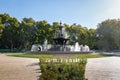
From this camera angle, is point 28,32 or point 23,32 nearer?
point 23,32

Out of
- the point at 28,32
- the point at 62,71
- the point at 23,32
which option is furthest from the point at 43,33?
the point at 62,71

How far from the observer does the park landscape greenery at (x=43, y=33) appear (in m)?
67.9

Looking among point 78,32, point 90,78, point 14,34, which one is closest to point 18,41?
point 14,34

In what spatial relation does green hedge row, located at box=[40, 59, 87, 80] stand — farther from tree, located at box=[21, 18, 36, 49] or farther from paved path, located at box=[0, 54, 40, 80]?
tree, located at box=[21, 18, 36, 49]

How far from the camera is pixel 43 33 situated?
68.8 metres

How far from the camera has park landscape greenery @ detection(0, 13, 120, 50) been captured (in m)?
67.9

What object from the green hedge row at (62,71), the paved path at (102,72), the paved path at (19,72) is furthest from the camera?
the paved path at (102,72)

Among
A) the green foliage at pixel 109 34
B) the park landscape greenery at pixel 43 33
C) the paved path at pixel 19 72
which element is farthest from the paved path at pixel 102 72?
the green foliage at pixel 109 34

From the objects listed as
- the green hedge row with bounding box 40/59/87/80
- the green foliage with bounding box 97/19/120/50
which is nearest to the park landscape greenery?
the green foliage with bounding box 97/19/120/50

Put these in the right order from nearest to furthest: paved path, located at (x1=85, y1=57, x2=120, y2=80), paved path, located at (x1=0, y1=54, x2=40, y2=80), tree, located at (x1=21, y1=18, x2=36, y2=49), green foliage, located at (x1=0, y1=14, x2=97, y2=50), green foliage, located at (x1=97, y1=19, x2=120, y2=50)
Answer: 1. paved path, located at (x1=0, y1=54, x2=40, y2=80)
2. paved path, located at (x1=85, y1=57, x2=120, y2=80)
3. green foliage, located at (x1=0, y1=14, x2=97, y2=50)
4. tree, located at (x1=21, y1=18, x2=36, y2=49)
5. green foliage, located at (x1=97, y1=19, x2=120, y2=50)

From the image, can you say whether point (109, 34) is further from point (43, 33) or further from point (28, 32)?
point (28, 32)

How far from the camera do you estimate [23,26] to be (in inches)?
2707

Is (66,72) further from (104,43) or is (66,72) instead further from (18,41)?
(104,43)

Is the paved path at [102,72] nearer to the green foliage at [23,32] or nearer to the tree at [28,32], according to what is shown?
the green foliage at [23,32]
